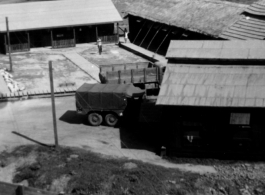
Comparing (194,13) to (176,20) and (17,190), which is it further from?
(17,190)

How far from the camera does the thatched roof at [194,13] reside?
4138 centimetres

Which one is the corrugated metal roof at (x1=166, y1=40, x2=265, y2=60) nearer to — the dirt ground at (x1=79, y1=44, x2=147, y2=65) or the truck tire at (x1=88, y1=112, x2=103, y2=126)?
the truck tire at (x1=88, y1=112, x2=103, y2=126)

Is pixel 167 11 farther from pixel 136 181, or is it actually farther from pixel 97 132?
pixel 136 181

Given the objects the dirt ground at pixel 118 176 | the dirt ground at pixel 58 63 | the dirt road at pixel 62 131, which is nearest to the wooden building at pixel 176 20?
the dirt ground at pixel 58 63

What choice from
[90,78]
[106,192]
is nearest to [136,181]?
[106,192]

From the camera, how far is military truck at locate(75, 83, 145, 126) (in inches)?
1147

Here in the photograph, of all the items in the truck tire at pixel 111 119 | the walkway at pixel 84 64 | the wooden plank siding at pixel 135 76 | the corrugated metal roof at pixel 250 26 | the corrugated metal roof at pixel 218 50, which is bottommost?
the walkway at pixel 84 64

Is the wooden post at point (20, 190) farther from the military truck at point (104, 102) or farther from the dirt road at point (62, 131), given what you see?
the military truck at point (104, 102)

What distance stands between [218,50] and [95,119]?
336 inches

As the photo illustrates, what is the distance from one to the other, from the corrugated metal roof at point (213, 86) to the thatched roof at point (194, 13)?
589 inches

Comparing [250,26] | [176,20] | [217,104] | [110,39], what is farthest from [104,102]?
[110,39]

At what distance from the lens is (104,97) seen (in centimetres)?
2919

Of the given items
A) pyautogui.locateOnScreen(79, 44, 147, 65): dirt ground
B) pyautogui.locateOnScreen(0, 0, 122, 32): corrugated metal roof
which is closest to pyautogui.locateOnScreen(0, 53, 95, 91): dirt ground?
pyautogui.locateOnScreen(79, 44, 147, 65): dirt ground

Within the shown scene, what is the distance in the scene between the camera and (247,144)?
24.5 metres
